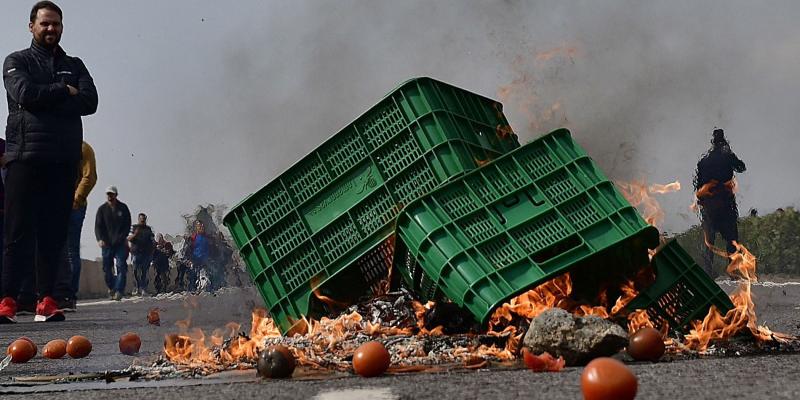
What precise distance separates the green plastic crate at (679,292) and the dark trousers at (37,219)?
6008mm

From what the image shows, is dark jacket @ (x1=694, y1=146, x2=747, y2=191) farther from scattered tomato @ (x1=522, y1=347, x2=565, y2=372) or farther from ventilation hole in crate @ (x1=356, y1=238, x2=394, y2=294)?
scattered tomato @ (x1=522, y1=347, x2=565, y2=372)

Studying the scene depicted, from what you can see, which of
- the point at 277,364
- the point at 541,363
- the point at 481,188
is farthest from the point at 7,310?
the point at 541,363

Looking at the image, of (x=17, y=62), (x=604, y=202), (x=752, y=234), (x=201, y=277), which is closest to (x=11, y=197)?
(x=17, y=62)

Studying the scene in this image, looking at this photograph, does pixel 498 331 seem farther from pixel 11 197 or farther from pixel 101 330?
pixel 11 197

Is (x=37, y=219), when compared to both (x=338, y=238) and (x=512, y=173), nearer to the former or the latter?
(x=338, y=238)

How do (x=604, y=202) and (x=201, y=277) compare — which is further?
(x=201, y=277)

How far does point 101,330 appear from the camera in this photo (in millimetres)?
9680

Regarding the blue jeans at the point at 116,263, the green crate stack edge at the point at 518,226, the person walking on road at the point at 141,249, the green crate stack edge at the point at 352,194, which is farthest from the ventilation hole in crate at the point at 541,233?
the person walking on road at the point at 141,249

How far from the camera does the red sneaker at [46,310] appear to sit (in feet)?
32.6

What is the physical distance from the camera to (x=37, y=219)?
32.4 ft

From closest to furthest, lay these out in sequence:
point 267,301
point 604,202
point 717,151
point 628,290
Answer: point 604,202 < point 628,290 < point 267,301 < point 717,151

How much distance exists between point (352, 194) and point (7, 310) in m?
4.88

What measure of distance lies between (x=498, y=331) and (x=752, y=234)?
1909cm

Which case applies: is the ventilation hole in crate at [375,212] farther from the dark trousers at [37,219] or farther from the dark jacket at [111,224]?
the dark jacket at [111,224]
